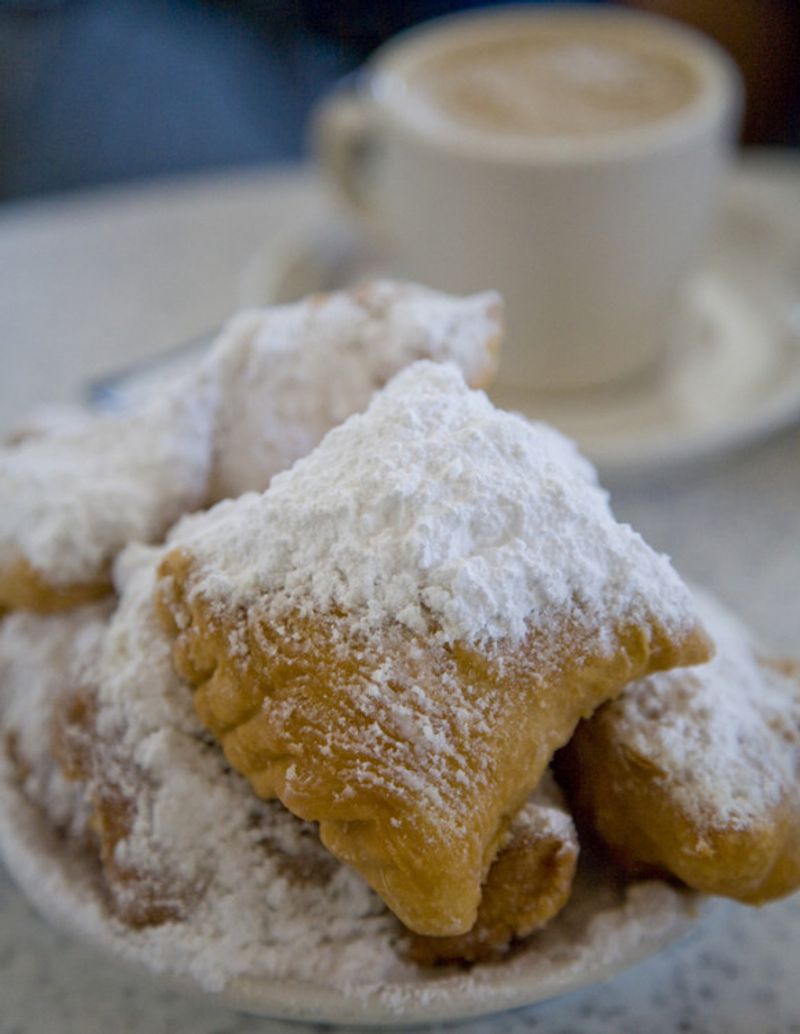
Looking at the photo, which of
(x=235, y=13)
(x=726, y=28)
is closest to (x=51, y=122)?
(x=235, y=13)

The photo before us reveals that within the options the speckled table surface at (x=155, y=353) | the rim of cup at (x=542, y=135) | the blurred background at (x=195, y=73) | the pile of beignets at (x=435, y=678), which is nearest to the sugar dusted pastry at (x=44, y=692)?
the pile of beignets at (x=435, y=678)

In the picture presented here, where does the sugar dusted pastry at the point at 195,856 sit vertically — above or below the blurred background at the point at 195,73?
above

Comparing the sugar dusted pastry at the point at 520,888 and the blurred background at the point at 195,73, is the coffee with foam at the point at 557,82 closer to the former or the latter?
the sugar dusted pastry at the point at 520,888

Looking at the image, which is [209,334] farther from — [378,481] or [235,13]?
[235,13]

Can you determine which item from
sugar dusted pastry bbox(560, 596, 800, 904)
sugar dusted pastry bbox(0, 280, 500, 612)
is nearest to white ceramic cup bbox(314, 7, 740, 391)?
sugar dusted pastry bbox(0, 280, 500, 612)

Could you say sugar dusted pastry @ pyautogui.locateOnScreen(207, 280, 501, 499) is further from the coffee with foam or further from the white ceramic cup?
the coffee with foam

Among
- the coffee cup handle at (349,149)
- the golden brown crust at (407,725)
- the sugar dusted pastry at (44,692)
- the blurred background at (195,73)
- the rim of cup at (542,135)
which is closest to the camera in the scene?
the golden brown crust at (407,725)

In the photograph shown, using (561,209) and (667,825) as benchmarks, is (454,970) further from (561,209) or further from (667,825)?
(561,209)

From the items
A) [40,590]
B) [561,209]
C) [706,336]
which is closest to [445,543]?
[40,590]
